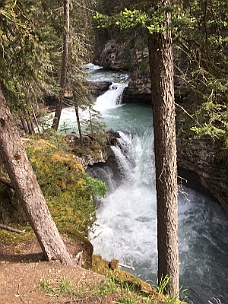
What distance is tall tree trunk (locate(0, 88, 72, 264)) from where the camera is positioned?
3.83 metres

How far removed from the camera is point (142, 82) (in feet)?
69.8

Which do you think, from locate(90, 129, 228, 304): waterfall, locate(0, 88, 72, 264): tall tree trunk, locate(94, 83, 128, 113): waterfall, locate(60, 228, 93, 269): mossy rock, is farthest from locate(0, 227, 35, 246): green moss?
locate(94, 83, 128, 113): waterfall

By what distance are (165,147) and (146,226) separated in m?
7.93

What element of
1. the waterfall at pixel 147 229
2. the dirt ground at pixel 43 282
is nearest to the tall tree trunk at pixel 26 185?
the dirt ground at pixel 43 282

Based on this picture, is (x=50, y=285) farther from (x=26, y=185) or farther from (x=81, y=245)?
(x=81, y=245)

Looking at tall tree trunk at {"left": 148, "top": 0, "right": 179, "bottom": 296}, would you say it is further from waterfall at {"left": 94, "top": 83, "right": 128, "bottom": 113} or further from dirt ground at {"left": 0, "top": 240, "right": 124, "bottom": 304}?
waterfall at {"left": 94, "top": 83, "right": 128, "bottom": 113}

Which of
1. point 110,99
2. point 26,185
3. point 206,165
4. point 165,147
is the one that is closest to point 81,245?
point 26,185

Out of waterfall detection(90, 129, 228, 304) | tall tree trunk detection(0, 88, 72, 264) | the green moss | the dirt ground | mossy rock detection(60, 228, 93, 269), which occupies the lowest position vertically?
waterfall detection(90, 129, 228, 304)

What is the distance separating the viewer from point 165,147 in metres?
4.52

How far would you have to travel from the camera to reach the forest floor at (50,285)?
372 cm

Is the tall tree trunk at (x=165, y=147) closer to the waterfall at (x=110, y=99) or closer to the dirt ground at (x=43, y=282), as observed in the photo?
the dirt ground at (x=43, y=282)

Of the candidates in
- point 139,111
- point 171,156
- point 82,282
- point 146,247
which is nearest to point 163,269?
point 82,282

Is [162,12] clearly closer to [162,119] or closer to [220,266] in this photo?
[162,119]

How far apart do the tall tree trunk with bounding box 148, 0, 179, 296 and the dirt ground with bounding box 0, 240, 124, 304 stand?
143cm
